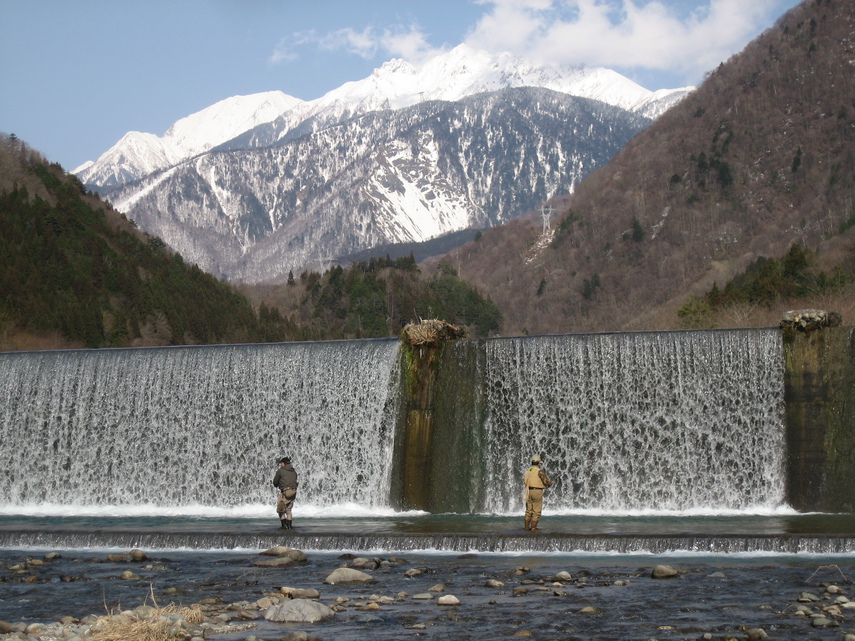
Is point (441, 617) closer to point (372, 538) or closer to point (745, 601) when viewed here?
point (745, 601)

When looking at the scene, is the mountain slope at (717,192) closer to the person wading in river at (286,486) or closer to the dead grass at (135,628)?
the person wading in river at (286,486)

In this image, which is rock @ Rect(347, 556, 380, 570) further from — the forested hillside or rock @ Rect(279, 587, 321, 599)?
the forested hillside

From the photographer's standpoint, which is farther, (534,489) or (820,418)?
(820,418)

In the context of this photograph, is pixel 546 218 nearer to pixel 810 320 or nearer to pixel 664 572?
pixel 810 320

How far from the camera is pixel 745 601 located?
14.3m

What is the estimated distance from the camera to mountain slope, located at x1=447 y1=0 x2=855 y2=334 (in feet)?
398

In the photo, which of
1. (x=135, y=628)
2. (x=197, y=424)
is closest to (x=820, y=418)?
(x=197, y=424)

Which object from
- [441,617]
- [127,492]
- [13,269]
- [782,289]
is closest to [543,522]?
[441,617]

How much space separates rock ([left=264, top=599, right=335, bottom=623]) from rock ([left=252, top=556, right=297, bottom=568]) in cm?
388

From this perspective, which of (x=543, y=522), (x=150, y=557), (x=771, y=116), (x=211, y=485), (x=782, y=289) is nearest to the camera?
(x=150, y=557)

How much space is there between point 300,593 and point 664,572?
5.57 meters

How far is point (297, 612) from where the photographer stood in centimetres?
1410

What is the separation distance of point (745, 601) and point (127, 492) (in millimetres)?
20791

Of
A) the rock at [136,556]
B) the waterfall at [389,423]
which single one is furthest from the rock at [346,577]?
the waterfall at [389,423]
